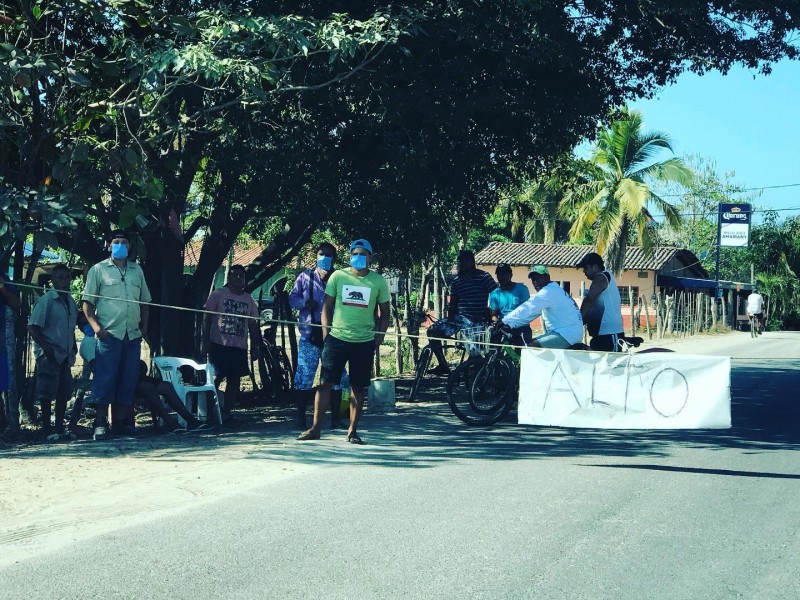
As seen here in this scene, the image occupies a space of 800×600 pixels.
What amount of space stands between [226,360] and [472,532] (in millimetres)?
5793

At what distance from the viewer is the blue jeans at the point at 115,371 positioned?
10.2 metres

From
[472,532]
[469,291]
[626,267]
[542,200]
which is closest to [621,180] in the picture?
[542,200]

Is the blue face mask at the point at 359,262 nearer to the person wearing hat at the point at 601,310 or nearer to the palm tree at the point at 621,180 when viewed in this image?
the person wearing hat at the point at 601,310

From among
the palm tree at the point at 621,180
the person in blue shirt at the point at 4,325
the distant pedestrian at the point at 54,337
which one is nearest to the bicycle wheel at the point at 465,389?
the distant pedestrian at the point at 54,337

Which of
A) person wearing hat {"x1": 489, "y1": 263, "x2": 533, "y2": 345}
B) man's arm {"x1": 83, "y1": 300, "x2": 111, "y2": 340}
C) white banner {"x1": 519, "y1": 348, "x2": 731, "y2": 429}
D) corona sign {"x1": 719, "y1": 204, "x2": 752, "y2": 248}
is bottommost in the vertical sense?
white banner {"x1": 519, "y1": 348, "x2": 731, "y2": 429}

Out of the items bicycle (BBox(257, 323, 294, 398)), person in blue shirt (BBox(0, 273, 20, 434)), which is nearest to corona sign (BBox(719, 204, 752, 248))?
bicycle (BBox(257, 323, 294, 398))

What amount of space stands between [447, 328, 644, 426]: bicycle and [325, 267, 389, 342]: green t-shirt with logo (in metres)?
1.88

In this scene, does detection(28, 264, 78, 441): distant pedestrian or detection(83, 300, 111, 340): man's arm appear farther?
detection(28, 264, 78, 441): distant pedestrian

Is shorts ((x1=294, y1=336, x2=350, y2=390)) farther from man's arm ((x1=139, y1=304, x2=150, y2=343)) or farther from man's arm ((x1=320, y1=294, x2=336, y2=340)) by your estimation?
man's arm ((x1=139, y1=304, x2=150, y2=343))

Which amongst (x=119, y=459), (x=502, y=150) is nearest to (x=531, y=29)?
(x=502, y=150)

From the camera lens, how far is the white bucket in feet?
42.9

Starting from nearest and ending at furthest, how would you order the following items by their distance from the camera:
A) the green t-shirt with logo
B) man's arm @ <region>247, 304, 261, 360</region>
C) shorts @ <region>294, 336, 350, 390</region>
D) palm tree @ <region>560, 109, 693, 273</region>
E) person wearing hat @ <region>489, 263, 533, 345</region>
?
the green t-shirt with logo → shorts @ <region>294, 336, 350, 390</region> → man's arm @ <region>247, 304, 261, 360</region> → person wearing hat @ <region>489, 263, 533, 345</region> → palm tree @ <region>560, 109, 693, 273</region>

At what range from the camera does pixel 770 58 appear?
14422 mm

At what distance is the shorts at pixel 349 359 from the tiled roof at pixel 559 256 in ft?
130
